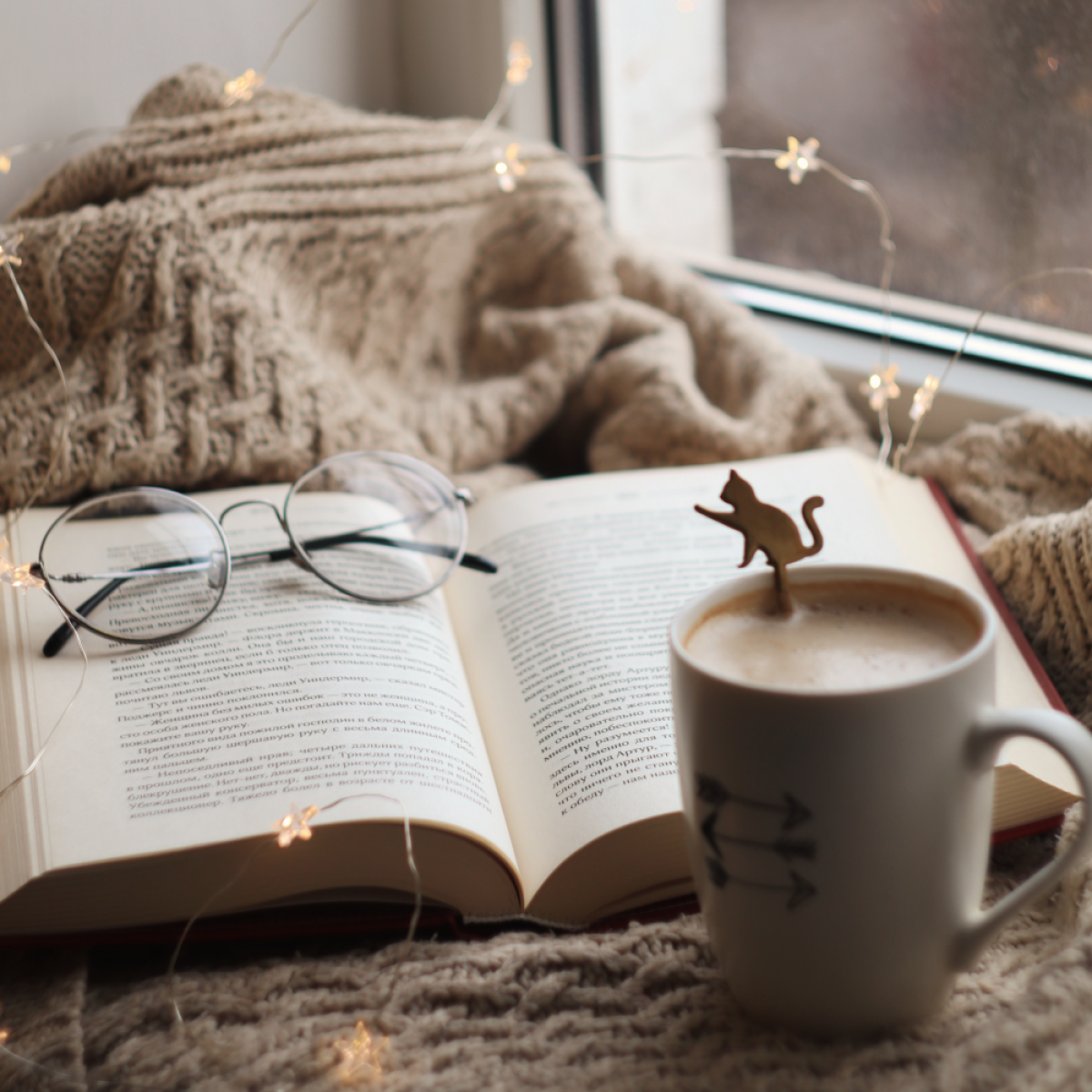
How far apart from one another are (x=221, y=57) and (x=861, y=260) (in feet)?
2.08

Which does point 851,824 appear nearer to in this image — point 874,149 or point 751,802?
point 751,802

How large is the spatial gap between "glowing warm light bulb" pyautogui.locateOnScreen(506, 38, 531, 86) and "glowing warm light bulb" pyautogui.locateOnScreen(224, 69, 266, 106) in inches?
8.3

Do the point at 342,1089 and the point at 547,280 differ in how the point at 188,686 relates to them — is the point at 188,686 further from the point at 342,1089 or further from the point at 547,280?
the point at 547,280

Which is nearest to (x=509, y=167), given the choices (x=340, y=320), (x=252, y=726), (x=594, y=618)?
(x=340, y=320)

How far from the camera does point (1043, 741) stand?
0.33 metres

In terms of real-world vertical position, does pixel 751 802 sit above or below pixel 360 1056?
above

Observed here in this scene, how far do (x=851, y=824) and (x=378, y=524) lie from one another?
0.42 meters

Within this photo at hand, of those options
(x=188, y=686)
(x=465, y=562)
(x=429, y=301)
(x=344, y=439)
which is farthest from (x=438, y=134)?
(x=188, y=686)

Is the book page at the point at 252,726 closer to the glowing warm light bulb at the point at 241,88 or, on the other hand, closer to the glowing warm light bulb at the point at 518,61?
the glowing warm light bulb at the point at 241,88

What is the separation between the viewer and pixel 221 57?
93 cm

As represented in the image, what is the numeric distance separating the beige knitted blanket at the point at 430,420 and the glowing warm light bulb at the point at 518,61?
66 millimetres

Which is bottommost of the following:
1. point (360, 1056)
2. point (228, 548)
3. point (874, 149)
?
point (360, 1056)

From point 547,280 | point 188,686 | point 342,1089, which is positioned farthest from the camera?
point 547,280

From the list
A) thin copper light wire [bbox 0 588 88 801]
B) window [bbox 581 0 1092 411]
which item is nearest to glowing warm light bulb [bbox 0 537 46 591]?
thin copper light wire [bbox 0 588 88 801]
